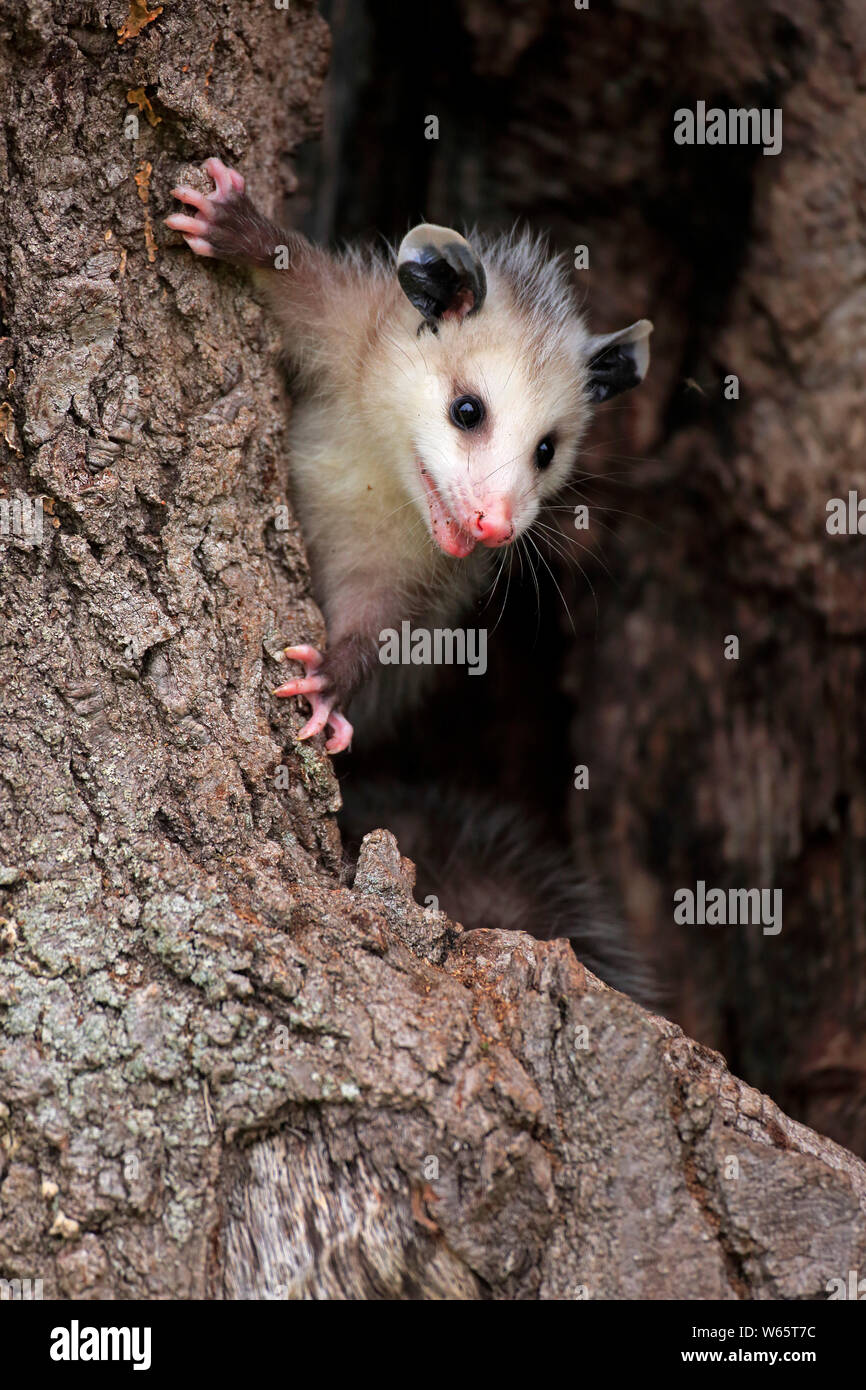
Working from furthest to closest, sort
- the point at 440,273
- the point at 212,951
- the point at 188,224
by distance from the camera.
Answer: the point at 440,273 < the point at 188,224 < the point at 212,951

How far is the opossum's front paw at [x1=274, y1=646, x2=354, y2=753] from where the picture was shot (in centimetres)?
229

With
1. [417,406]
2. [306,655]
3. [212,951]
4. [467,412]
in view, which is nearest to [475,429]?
[467,412]

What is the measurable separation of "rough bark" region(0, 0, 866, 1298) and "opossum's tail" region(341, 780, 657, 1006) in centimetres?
99

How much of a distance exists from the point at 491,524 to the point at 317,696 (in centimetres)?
50

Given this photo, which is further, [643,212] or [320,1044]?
[643,212]

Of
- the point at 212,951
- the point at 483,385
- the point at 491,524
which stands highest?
the point at 483,385

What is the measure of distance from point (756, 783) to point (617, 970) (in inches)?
28.2

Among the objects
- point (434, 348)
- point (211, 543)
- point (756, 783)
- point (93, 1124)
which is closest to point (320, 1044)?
point (93, 1124)

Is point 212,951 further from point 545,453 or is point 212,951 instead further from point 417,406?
point 545,453

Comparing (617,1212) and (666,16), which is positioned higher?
(666,16)

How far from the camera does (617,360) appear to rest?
3025mm

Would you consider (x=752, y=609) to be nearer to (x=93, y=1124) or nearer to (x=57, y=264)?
(x=57, y=264)

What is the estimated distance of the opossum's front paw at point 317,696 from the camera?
2293mm

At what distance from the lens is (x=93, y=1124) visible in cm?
172
